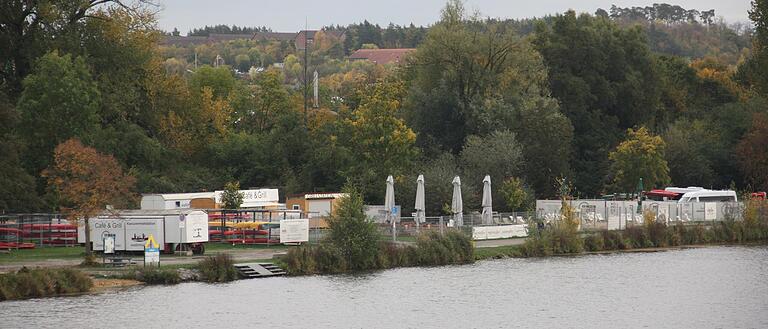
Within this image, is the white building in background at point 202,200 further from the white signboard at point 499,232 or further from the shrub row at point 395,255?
the shrub row at point 395,255

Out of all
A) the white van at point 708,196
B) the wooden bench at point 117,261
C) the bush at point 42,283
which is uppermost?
the white van at point 708,196

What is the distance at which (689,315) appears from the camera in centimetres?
4912

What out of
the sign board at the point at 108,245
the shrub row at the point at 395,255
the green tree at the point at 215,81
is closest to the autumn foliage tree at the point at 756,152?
the shrub row at the point at 395,255

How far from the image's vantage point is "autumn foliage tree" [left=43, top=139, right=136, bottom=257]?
55500mm

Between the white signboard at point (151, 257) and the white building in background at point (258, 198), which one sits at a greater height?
the white building in background at point (258, 198)

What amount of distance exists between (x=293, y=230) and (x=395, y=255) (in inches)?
227

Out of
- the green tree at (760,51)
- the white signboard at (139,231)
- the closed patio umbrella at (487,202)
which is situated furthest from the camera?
the green tree at (760,51)

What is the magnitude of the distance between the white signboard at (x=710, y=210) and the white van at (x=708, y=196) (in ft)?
6.91

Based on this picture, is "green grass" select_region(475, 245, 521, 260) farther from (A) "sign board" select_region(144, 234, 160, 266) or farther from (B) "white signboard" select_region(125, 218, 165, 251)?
(A) "sign board" select_region(144, 234, 160, 266)

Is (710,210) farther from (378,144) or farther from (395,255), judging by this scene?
(395,255)

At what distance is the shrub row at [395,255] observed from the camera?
5669 centimetres

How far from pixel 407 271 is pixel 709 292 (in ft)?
44.0

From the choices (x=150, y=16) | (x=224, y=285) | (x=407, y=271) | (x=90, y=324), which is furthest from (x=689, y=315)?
(x=150, y=16)

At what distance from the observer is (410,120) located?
9406 cm
